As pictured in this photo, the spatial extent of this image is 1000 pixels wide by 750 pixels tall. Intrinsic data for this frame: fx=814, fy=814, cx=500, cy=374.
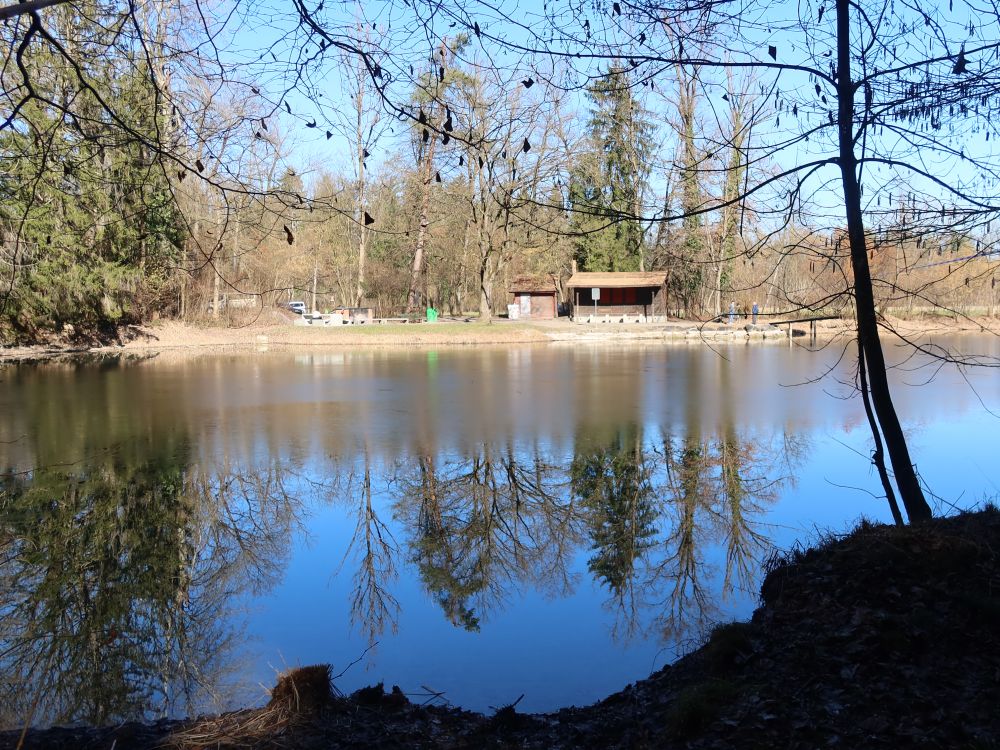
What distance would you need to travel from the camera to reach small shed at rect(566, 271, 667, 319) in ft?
156

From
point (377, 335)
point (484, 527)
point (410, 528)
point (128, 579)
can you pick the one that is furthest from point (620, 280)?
point (128, 579)

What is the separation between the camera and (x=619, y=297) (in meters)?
48.3

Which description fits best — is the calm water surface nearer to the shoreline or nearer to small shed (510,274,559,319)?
the shoreline

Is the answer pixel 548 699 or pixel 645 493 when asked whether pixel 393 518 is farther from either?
pixel 548 699

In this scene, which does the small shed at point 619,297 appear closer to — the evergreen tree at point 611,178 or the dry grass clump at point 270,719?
the evergreen tree at point 611,178

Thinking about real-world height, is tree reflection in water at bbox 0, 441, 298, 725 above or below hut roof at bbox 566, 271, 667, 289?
below

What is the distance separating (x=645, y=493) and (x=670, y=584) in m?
3.01

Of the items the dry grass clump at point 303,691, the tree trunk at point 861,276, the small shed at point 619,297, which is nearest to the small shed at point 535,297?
the small shed at point 619,297

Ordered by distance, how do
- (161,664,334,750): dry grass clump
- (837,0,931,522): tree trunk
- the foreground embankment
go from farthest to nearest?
(837,0,931,522): tree trunk → (161,664,334,750): dry grass clump → the foreground embankment

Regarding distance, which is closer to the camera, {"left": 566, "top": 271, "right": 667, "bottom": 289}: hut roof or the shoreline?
the shoreline

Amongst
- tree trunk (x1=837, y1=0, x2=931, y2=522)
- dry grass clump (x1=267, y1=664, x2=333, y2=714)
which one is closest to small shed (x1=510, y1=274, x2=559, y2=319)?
tree trunk (x1=837, y1=0, x2=931, y2=522)

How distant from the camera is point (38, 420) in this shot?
15961 millimetres

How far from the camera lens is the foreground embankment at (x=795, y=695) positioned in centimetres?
375

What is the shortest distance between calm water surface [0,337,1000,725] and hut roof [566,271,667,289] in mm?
27918
